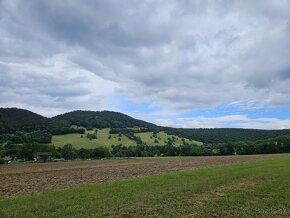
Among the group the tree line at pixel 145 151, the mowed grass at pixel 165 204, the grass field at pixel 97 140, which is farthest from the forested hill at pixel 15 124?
the mowed grass at pixel 165 204

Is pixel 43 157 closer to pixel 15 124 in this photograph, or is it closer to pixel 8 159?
pixel 8 159

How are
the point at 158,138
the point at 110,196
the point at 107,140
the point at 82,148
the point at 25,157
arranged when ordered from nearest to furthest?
the point at 110,196 → the point at 25,157 → the point at 82,148 → the point at 107,140 → the point at 158,138

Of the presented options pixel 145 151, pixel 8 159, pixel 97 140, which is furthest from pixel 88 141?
pixel 8 159

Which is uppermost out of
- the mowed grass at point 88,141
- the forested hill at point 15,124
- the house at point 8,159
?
the forested hill at point 15,124

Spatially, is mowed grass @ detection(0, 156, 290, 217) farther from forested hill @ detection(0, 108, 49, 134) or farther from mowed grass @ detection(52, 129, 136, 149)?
forested hill @ detection(0, 108, 49, 134)

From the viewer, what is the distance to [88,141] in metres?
166

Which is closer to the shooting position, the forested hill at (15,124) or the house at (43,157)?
the house at (43,157)

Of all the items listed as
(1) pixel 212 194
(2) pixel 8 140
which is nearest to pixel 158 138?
(2) pixel 8 140

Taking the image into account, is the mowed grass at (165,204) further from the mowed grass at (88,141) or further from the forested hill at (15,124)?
the forested hill at (15,124)

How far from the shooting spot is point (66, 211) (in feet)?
47.6

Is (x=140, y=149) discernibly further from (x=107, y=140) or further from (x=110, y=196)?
(x=110, y=196)

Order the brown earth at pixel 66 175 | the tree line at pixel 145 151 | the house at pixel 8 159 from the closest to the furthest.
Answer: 1. the brown earth at pixel 66 175
2. the house at pixel 8 159
3. the tree line at pixel 145 151

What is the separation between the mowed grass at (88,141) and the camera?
157250 mm

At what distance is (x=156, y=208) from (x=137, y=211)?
41.9 inches
